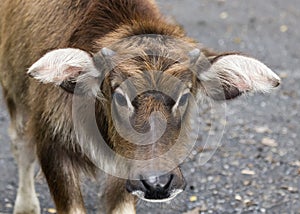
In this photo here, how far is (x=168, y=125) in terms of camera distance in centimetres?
461

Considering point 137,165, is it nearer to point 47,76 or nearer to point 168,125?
point 168,125

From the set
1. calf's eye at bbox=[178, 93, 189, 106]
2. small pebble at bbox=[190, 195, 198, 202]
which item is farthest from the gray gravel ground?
calf's eye at bbox=[178, 93, 189, 106]

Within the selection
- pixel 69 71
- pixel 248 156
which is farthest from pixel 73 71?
pixel 248 156

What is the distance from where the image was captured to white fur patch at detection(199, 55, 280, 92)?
4.87 m

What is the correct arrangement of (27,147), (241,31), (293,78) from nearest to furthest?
(27,147)
(293,78)
(241,31)

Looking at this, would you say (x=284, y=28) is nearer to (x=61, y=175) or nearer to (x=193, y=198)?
(x=193, y=198)

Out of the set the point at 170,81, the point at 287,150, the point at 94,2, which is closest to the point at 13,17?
the point at 94,2

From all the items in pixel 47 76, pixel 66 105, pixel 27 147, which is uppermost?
pixel 47 76

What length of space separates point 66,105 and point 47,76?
0.53 meters

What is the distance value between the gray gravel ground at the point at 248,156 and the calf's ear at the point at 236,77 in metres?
1.95

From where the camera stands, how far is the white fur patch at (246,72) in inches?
192

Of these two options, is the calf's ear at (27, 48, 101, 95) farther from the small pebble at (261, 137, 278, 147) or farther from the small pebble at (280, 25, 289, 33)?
the small pebble at (280, 25, 289, 33)

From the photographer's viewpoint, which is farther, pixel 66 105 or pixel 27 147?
pixel 27 147

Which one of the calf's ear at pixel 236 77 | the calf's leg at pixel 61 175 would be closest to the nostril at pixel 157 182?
the calf's ear at pixel 236 77
